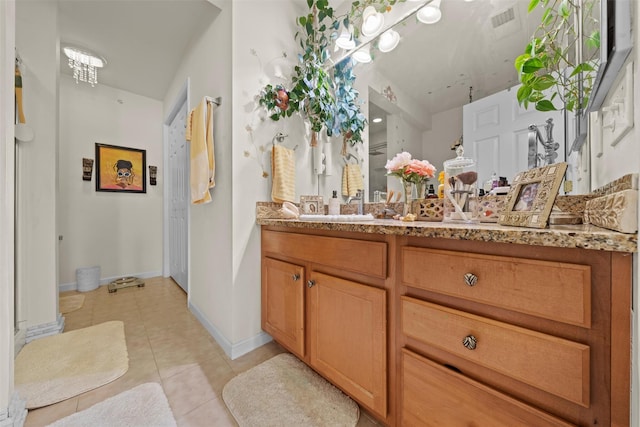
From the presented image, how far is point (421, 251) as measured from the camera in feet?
2.61

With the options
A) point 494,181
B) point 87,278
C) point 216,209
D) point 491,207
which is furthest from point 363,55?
point 87,278

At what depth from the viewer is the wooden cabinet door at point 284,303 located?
1307mm

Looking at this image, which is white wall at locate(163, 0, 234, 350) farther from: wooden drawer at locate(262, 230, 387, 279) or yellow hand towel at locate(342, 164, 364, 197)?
yellow hand towel at locate(342, 164, 364, 197)

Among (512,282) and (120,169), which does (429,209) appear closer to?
(512,282)

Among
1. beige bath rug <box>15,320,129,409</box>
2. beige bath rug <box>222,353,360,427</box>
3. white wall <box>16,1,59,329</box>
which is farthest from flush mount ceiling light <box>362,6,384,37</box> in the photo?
beige bath rug <box>15,320,129,409</box>

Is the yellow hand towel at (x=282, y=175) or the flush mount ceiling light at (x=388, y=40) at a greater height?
the flush mount ceiling light at (x=388, y=40)

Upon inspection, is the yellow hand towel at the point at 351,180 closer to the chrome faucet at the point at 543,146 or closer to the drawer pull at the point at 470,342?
the chrome faucet at the point at 543,146

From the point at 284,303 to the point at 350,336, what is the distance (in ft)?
1.67

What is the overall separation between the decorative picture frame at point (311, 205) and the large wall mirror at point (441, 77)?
378 millimetres

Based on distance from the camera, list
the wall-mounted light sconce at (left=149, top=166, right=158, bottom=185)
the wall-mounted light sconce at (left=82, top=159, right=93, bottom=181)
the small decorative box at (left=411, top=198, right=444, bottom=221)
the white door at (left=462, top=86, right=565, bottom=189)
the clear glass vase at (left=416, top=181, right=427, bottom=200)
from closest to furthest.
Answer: the white door at (left=462, top=86, right=565, bottom=189) → the small decorative box at (left=411, top=198, right=444, bottom=221) → the clear glass vase at (left=416, top=181, right=427, bottom=200) → the wall-mounted light sconce at (left=82, top=159, right=93, bottom=181) → the wall-mounted light sconce at (left=149, top=166, right=158, bottom=185)

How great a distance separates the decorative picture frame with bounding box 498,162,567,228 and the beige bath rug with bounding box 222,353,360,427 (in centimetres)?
106

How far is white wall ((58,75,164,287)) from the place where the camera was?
2867mm

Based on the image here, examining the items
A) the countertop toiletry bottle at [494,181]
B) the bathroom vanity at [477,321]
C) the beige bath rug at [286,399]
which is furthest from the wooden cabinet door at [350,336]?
the countertop toiletry bottle at [494,181]

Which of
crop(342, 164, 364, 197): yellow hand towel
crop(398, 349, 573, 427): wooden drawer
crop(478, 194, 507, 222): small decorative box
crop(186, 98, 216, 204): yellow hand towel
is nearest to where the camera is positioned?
crop(398, 349, 573, 427): wooden drawer
